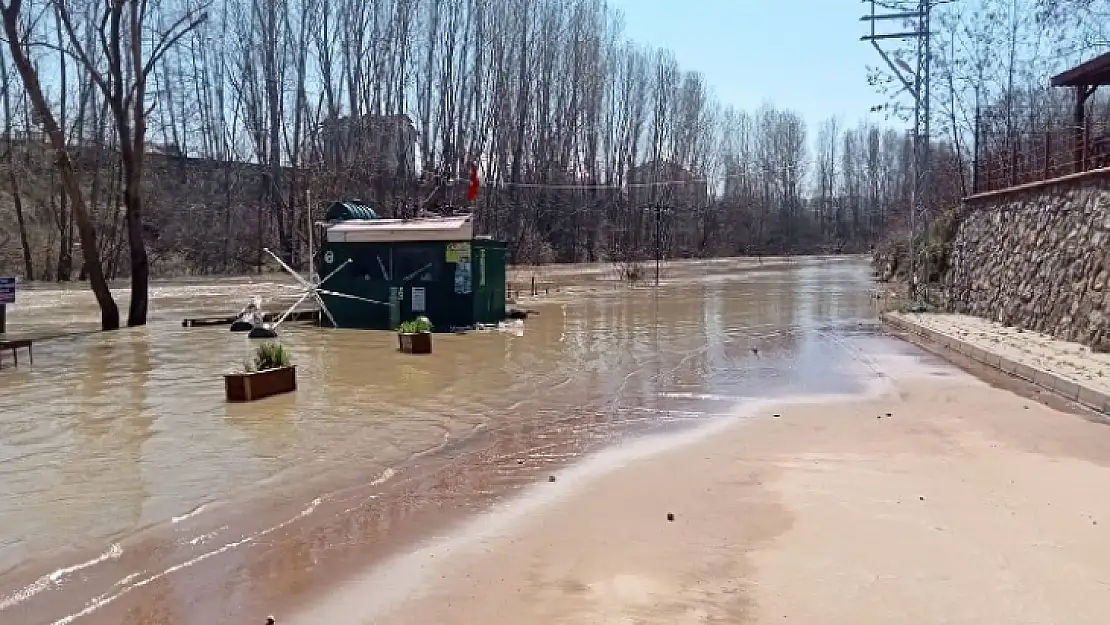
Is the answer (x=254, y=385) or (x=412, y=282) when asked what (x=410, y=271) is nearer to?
(x=412, y=282)

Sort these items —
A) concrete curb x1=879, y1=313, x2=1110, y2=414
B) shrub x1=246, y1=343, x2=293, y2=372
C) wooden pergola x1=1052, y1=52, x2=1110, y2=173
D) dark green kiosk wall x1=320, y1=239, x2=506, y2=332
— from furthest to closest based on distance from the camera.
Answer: dark green kiosk wall x1=320, y1=239, x2=506, y2=332, wooden pergola x1=1052, y1=52, x2=1110, y2=173, shrub x1=246, y1=343, x2=293, y2=372, concrete curb x1=879, y1=313, x2=1110, y2=414

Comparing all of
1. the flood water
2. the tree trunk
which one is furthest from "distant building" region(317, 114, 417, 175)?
the flood water

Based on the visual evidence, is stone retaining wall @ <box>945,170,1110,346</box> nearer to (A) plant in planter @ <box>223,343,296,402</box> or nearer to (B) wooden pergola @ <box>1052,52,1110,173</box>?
(B) wooden pergola @ <box>1052,52,1110,173</box>

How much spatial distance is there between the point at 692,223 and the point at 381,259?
255 ft

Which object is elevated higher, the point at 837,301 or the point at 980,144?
the point at 980,144

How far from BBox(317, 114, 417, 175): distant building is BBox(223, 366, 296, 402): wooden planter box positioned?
137 feet

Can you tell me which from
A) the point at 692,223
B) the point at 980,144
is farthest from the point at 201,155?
the point at 692,223

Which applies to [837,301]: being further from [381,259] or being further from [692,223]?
[692,223]

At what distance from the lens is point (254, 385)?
36.2 ft

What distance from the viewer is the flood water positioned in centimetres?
543

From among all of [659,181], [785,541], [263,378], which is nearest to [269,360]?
[263,378]

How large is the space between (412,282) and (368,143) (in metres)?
37.0

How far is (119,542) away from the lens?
5957mm

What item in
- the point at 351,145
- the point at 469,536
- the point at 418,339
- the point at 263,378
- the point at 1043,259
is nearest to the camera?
the point at 469,536
